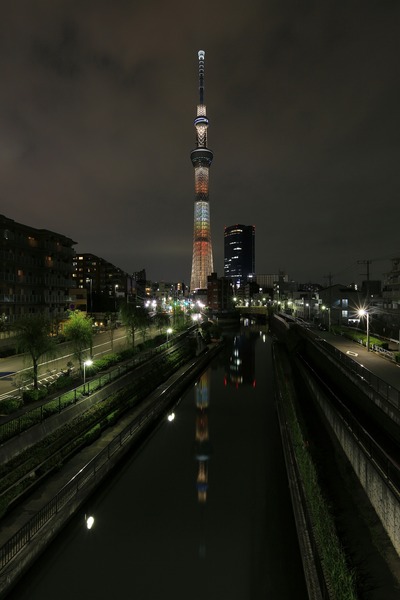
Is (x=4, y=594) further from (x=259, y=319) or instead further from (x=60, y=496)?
(x=259, y=319)

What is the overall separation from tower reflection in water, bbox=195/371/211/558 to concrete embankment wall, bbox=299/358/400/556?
4418 mm

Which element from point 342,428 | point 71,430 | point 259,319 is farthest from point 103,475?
point 259,319

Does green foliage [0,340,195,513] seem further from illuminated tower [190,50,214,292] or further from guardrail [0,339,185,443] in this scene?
illuminated tower [190,50,214,292]

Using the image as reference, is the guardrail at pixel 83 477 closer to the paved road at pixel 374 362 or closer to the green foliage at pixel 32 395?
the green foliage at pixel 32 395

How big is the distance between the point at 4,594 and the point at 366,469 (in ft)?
28.2

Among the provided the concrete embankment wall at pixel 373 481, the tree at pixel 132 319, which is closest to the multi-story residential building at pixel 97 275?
the tree at pixel 132 319

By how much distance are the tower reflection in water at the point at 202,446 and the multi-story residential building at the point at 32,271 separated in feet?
44.6

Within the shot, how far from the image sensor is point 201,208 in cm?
12025

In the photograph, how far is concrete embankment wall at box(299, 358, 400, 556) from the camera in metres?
7.12

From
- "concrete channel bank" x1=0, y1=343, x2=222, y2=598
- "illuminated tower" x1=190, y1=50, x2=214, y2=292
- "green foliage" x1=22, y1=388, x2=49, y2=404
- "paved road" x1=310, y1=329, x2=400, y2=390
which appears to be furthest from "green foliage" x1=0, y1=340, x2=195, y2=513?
"illuminated tower" x1=190, y1=50, x2=214, y2=292

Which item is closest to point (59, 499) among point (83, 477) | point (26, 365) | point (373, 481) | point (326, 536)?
point (83, 477)

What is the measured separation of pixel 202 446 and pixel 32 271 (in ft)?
78.9

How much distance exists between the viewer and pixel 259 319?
94562mm

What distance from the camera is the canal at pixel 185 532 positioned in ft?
25.1
